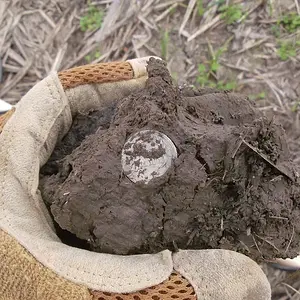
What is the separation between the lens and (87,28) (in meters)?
2.69

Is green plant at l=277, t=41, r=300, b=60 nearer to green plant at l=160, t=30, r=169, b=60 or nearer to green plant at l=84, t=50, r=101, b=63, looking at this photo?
green plant at l=160, t=30, r=169, b=60

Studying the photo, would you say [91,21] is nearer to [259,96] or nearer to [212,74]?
[212,74]

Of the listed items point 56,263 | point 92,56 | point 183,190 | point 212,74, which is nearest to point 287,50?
point 212,74

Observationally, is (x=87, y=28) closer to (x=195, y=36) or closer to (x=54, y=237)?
(x=195, y=36)

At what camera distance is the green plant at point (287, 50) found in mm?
2578

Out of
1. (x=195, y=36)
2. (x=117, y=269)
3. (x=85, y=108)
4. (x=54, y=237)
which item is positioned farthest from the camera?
(x=195, y=36)

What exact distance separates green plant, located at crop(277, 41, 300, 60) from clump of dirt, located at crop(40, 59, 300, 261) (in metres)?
1.42

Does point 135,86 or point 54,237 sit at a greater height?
point 135,86

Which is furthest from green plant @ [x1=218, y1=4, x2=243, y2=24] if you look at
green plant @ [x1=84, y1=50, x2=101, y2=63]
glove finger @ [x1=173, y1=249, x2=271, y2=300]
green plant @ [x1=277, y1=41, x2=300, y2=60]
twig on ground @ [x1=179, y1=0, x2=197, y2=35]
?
glove finger @ [x1=173, y1=249, x2=271, y2=300]

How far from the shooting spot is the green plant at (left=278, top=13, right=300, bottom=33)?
260 centimetres

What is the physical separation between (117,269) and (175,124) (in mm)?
386

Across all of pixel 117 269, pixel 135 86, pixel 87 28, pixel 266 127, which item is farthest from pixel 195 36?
pixel 117 269

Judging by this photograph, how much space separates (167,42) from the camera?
2617 mm

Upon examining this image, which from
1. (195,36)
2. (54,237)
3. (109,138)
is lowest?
(195,36)
